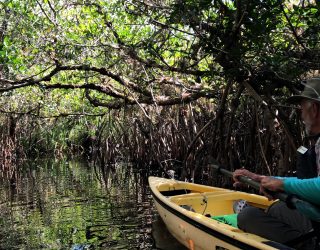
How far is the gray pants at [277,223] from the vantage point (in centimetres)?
331

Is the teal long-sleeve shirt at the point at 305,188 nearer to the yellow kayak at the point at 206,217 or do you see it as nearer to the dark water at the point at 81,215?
the yellow kayak at the point at 206,217

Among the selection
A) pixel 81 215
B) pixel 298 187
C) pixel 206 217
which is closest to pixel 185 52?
pixel 206 217

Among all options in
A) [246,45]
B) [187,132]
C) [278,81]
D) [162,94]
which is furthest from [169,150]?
[246,45]

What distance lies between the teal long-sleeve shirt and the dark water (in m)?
2.41

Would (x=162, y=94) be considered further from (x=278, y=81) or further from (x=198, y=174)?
(x=278, y=81)

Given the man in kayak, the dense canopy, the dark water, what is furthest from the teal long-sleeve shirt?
the dark water

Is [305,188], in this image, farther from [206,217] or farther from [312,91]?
Result: [206,217]

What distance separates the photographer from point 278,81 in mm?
5879

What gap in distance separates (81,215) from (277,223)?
156 inches

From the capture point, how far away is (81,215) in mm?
6762

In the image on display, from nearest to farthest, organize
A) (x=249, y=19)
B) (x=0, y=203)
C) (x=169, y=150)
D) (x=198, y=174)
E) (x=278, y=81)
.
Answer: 1. (x=249, y=19)
2. (x=278, y=81)
3. (x=0, y=203)
4. (x=198, y=174)
5. (x=169, y=150)

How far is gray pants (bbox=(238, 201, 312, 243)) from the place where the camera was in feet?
10.9

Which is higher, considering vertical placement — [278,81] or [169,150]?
[278,81]

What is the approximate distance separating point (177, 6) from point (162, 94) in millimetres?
4977
